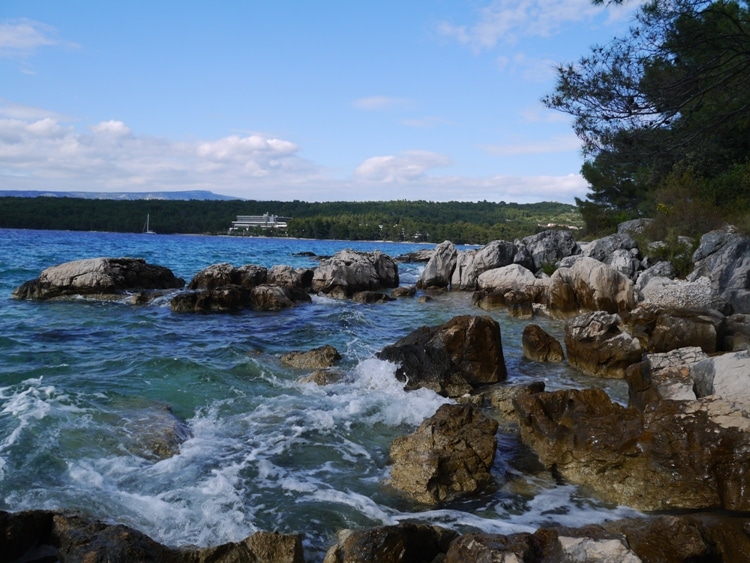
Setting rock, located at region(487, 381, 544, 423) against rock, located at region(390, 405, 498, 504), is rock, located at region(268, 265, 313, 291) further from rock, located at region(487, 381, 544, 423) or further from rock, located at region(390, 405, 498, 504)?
rock, located at region(390, 405, 498, 504)

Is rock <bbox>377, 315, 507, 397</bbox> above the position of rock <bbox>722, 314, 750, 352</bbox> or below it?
below

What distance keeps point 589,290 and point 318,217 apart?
4378 inches

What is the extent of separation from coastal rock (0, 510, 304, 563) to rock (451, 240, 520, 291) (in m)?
24.3

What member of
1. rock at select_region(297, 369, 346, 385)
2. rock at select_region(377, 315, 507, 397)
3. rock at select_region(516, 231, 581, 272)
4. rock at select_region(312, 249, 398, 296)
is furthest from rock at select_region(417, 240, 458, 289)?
rock at select_region(297, 369, 346, 385)

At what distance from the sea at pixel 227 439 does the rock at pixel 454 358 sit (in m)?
0.37

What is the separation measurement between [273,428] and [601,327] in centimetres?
752

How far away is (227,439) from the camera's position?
8.15 m

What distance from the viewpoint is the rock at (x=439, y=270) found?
1152 inches

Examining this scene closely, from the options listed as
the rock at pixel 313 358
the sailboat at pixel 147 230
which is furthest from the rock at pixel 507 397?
the sailboat at pixel 147 230

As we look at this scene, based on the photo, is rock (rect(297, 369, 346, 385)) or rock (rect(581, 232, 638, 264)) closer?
rock (rect(297, 369, 346, 385))

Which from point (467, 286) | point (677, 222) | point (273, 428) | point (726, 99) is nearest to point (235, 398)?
point (273, 428)

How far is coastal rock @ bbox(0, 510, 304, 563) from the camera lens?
14.7ft

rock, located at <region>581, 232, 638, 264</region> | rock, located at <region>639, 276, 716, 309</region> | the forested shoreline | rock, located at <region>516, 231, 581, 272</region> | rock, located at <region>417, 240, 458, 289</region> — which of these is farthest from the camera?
the forested shoreline

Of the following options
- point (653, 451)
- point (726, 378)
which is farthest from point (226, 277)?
point (653, 451)
